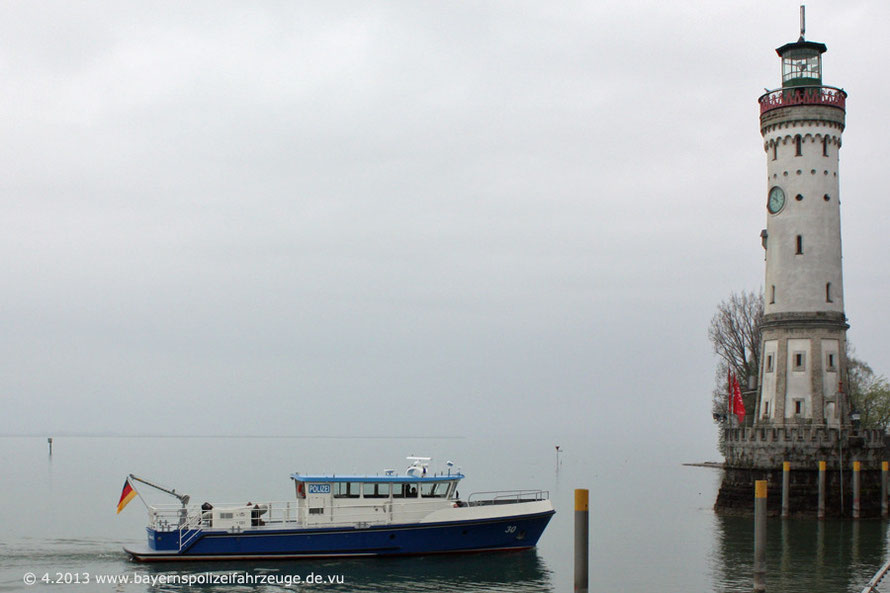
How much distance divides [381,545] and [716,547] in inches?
654

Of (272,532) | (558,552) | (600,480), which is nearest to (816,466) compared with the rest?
(558,552)

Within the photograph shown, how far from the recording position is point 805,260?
51.3 meters

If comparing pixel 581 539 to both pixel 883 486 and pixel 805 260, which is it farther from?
pixel 805 260

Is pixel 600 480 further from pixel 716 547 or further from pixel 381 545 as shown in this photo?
pixel 381 545

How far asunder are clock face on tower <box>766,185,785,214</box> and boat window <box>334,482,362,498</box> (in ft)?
94.5

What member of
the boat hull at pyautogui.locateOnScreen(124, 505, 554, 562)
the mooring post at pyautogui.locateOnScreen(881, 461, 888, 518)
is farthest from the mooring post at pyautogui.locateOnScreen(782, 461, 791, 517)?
the boat hull at pyautogui.locateOnScreen(124, 505, 554, 562)

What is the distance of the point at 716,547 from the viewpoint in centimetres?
4447

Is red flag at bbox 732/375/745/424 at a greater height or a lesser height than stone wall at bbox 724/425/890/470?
greater

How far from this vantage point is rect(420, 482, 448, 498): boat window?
1591 inches

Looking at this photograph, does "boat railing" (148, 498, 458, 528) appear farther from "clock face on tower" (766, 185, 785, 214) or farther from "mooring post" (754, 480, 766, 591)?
"clock face on tower" (766, 185, 785, 214)

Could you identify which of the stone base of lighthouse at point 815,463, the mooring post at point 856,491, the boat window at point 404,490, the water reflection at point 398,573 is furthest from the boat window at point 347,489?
the mooring post at point 856,491

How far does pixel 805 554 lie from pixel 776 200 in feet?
68.6

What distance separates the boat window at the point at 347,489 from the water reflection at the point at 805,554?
49.4 feet

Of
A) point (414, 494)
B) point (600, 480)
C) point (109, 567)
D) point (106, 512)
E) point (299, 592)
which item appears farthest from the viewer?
point (600, 480)
